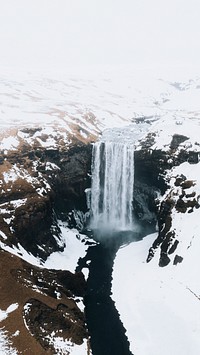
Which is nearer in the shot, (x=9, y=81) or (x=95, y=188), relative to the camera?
(x=95, y=188)

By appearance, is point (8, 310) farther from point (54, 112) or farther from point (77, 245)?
point (54, 112)

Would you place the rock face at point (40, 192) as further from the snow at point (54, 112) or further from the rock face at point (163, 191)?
the rock face at point (163, 191)

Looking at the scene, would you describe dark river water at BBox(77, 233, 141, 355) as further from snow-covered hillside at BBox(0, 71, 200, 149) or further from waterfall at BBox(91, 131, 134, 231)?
snow-covered hillside at BBox(0, 71, 200, 149)

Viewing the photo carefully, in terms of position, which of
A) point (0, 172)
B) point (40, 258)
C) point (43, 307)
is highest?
point (0, 172)

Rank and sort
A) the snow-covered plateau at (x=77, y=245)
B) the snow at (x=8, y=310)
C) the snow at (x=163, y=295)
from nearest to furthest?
the snow at (x=8, y=310) < the snow at (x=163, y=295) < the snow-covered plateau at (x=77, y=245)

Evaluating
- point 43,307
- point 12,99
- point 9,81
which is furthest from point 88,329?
point 9,81

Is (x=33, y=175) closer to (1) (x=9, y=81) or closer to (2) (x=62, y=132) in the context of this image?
(2) (x=62, y=132)

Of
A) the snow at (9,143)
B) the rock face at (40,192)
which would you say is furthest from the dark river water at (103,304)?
the snow at (9,143)
